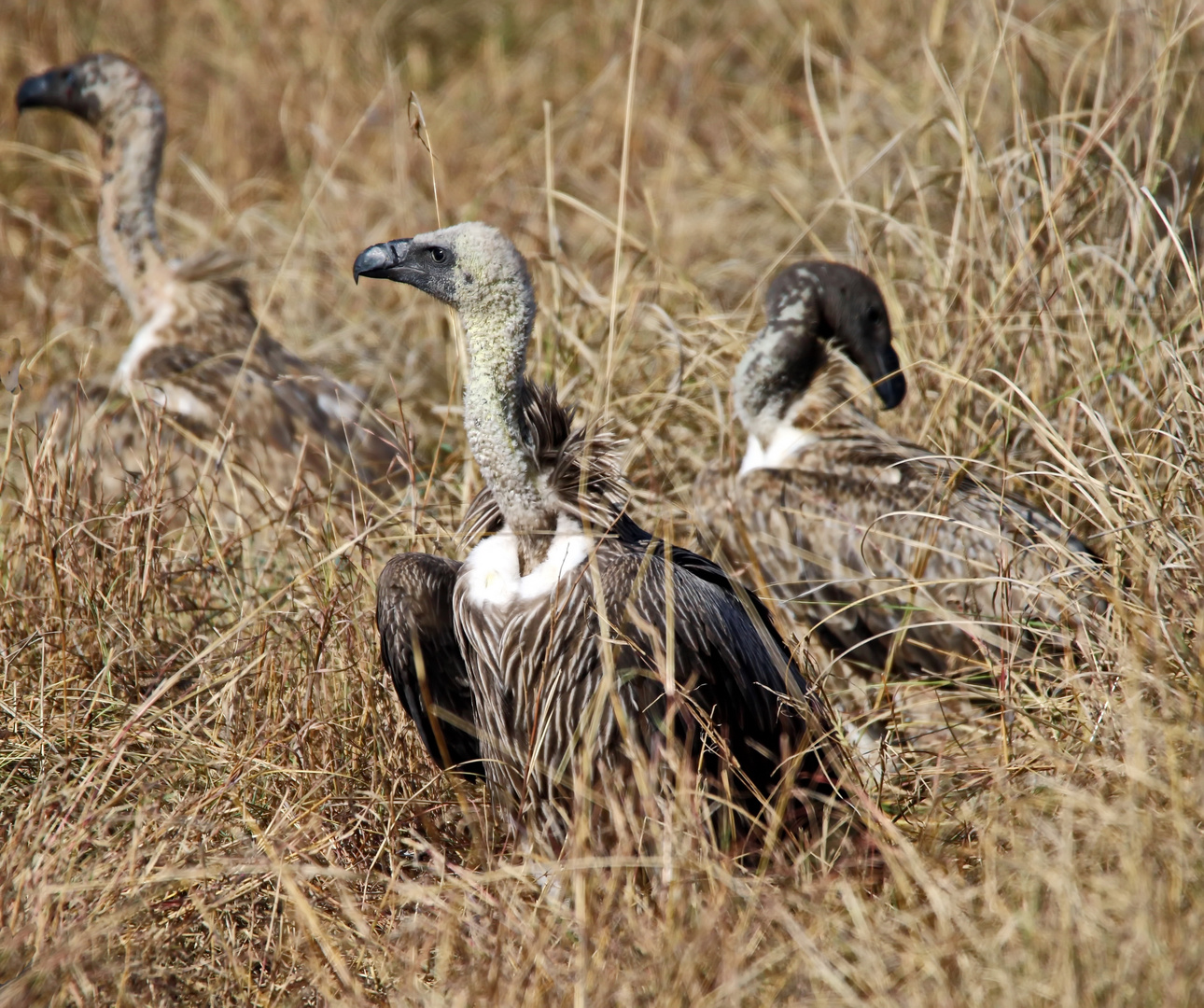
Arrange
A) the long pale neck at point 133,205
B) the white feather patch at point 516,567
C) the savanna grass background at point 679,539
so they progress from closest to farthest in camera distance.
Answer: the savanna grass background at point 679,539, the white feather patch at point 516,567, the long pale neck at point 133,205

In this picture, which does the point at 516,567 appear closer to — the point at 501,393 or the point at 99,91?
the point at 501,393

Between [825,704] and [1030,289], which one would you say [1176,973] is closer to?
[825,704]

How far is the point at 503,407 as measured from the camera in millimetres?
3201

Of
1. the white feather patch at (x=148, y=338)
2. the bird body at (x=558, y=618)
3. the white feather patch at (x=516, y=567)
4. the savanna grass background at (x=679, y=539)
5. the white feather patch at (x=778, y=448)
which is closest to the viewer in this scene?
the savanna grass background at (x=679, y=539)

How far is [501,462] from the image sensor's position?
10.6ft

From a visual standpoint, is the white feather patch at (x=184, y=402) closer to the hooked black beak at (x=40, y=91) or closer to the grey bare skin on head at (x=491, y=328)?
the hooked black beak at (x=40, y=91)

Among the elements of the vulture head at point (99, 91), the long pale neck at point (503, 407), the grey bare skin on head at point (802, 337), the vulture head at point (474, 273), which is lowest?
the grey bare skin on head at point (802, 337)

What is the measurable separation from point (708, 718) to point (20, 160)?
659 centimetres

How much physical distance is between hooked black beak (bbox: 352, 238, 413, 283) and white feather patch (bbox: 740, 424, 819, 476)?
1935 millimetres

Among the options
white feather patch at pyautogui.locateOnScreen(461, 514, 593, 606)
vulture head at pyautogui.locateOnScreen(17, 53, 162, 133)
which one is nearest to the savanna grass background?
white feather patch at pyautogui.locateOnScreen(461, 514, 593, 606)

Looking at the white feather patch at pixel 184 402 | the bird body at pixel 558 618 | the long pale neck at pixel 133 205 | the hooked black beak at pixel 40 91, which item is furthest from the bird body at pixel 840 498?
the hooked black beak at pixel 40 91

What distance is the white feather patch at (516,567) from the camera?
10.7ft

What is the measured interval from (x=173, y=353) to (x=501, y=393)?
2994 millimetres

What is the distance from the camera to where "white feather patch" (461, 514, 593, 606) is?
10.7 feet
